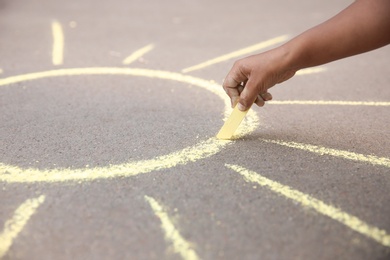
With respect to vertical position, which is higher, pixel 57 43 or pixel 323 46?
pixel 323 46

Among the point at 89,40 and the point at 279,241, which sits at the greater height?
the point at 89,40

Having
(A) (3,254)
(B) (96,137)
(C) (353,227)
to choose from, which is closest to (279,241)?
(C) (353,227)

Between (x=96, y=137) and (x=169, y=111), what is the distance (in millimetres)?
289

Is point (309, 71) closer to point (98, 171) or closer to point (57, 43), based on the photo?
point (98, 171)

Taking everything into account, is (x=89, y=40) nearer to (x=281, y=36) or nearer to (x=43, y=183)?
(x=281, y=36)

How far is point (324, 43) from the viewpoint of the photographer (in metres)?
0.95

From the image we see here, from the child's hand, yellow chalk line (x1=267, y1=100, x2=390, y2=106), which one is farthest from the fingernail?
yellow chalk line (x1=267, y1=100, x2=390, y2=106)

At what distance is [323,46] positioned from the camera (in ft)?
3.13

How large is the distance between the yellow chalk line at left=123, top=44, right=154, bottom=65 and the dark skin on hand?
2.77ft

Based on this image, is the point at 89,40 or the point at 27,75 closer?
the point at 27,75

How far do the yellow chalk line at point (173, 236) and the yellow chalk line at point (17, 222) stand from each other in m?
0.27

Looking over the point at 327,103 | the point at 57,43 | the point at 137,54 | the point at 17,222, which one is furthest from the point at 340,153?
the point at 57,43

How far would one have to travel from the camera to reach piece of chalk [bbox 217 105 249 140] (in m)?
1.13

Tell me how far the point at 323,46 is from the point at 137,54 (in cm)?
113
